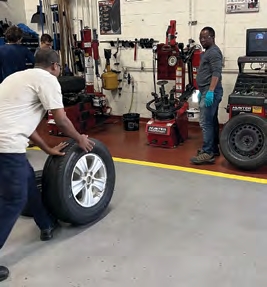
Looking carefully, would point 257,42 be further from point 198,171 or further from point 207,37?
point 198,171

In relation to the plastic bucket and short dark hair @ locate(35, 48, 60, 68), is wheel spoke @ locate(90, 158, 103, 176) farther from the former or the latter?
the plastic bucket

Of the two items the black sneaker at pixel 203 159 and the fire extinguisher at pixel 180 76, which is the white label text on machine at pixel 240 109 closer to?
the black sneaker at pixel 203 159

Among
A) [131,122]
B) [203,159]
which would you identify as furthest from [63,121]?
[131,122]

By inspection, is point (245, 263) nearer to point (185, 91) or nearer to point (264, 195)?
point (264, 195)

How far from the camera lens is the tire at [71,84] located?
6004 mm

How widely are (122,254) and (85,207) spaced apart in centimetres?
56

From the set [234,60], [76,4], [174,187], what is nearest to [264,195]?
[174,187]

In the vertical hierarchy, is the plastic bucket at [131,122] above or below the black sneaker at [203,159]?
above

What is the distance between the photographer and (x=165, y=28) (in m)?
6.43

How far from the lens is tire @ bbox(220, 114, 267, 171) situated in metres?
4.18

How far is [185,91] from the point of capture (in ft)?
18.8

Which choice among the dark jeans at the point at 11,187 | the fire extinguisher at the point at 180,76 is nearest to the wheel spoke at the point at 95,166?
the dark jeans at the point at 11,187

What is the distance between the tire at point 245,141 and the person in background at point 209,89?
0.26 m

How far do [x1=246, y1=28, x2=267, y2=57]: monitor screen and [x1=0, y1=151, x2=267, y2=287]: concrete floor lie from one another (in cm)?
188
